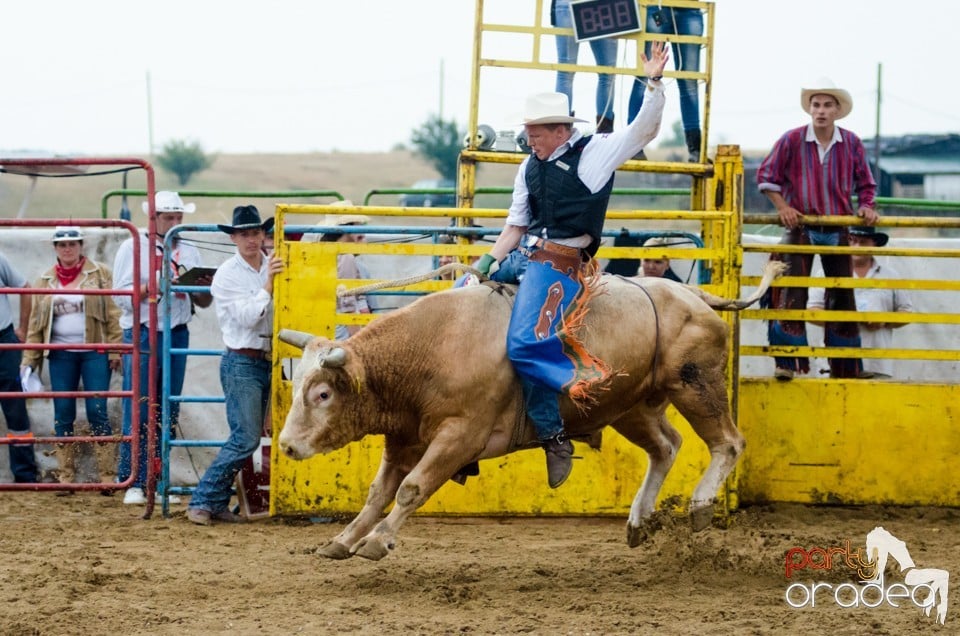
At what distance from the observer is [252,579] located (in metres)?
6.00

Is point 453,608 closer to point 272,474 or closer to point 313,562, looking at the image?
point 313,562

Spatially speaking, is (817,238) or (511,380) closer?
(511,380)

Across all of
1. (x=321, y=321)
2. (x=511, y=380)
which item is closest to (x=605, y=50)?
(x=321, y=321)

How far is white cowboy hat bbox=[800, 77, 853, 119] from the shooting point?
319 inches

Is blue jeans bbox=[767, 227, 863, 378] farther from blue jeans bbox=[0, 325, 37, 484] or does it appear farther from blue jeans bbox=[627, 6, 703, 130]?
blue jeans bbox=[0, 325, 37, 484]

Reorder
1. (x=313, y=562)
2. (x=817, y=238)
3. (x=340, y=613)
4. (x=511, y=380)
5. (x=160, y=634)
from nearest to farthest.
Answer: (x=160, y=634) < (x=340, y=613) < (x=511, y=380) < (x=313, y=562) < (x=817, y=238)

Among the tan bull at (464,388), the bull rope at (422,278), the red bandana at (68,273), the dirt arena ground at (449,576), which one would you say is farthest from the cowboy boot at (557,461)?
the red bandana at (68,273)

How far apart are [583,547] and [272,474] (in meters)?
1.96

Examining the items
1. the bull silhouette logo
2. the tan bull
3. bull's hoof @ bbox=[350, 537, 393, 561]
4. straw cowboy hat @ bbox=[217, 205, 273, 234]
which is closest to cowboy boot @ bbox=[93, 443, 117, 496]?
straw cowboy hat @ bbox=[217, 205, 273, 234]

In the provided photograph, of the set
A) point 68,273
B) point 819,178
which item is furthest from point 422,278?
point 68,273

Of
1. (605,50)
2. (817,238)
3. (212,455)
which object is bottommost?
(212,455)

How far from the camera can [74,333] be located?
28.7ft

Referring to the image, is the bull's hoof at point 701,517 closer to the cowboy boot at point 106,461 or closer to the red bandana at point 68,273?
the cowboy boot at point 106,461

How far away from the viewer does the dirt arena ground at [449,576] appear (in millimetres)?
5102
